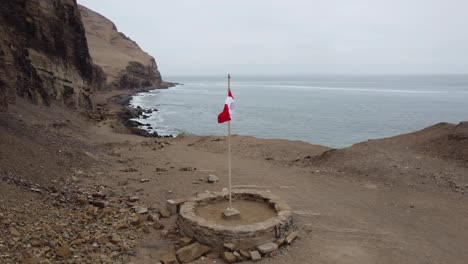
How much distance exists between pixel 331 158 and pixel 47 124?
1581 cm

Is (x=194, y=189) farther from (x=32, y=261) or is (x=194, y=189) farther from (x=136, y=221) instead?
(x=32, y=261)

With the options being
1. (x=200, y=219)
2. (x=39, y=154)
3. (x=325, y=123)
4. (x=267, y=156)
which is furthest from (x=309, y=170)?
(x=325, y=123)

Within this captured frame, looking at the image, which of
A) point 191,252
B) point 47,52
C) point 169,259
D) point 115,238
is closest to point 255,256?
point 191,252

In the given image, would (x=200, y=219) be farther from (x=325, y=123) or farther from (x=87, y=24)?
(x=87, y=24)

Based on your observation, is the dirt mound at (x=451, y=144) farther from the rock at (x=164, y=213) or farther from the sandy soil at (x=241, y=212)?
the rock at (x=164, y=213)

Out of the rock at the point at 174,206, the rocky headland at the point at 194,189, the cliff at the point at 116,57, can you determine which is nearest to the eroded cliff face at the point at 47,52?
the rocky headland at the point at 194,189

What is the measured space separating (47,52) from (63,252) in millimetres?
25527

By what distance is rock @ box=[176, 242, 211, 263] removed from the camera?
810 cm

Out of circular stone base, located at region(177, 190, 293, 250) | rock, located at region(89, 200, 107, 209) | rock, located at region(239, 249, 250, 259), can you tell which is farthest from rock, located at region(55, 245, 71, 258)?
rock, located at region(239, 249, 250, 259)

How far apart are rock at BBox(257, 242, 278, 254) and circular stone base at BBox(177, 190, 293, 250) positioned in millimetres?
99

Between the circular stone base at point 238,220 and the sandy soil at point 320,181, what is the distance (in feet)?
1.76

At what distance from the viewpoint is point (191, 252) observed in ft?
26.9

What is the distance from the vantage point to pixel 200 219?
29.1ft

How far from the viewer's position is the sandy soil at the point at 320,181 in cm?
887
